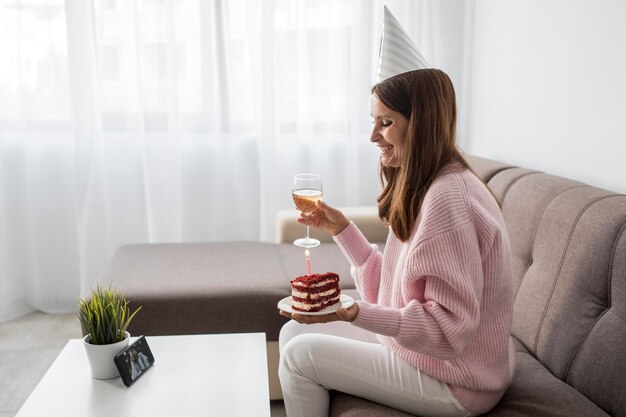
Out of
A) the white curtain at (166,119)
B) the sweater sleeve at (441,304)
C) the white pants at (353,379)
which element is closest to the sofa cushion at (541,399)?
the white pants at (353,379)

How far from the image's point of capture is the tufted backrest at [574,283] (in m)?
1.64

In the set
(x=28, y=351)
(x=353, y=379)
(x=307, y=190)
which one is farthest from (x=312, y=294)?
(x=28, y=351)

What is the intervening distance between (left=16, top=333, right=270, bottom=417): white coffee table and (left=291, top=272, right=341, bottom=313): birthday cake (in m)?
0.28

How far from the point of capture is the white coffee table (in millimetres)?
1632

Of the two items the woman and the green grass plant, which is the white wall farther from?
the green grass plant

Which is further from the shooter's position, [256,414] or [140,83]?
[140,83]

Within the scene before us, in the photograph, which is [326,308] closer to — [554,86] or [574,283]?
[574,283]

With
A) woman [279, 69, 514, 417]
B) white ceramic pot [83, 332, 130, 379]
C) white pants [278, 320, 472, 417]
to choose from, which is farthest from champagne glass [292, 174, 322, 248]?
white ceramic pot [83, 332, 130, 379]

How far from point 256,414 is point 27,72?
8.28 feet

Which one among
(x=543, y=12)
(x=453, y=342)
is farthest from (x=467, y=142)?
(x=453, y=342)

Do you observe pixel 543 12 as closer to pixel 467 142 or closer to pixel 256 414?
pixel 467 142

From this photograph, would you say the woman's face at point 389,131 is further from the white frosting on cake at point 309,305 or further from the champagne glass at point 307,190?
the white frosting on cake at point 309,305

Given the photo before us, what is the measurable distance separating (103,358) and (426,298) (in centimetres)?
86

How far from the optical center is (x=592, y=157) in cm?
224
